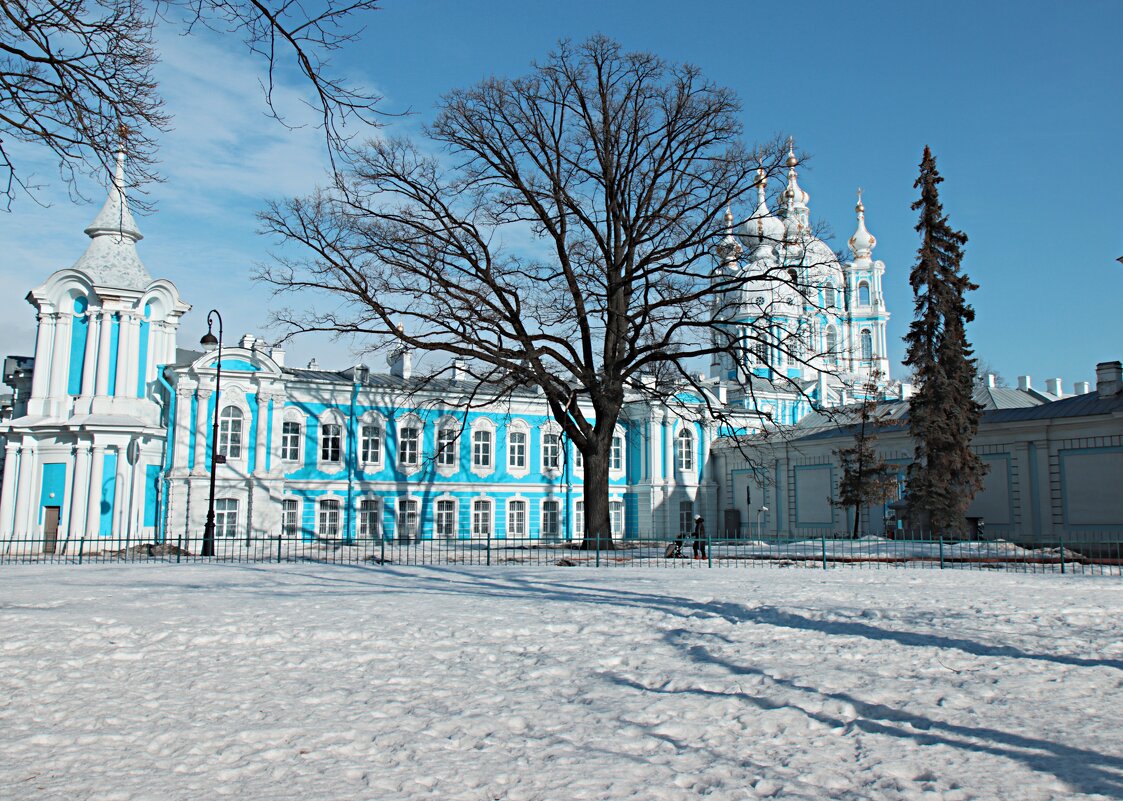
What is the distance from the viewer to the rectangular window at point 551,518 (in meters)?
41.5

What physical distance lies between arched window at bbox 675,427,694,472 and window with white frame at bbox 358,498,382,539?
1376 cm

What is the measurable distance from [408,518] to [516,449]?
18.6ft

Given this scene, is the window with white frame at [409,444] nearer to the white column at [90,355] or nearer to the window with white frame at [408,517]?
the window with white frame at [408,517]

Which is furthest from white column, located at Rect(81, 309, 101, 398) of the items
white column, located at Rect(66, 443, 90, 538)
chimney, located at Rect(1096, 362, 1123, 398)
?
chimney, located at Rect(1096, 362, 1123, 398)

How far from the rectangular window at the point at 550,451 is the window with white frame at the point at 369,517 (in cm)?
763

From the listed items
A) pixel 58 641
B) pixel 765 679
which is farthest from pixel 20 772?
pixel 765 679

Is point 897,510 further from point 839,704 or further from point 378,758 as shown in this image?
point 378,758

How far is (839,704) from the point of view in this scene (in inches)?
269

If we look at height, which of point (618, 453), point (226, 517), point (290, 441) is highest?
point (618, 453)

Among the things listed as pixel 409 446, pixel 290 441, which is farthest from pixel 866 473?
pixel 290 441

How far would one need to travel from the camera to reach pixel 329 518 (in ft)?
122

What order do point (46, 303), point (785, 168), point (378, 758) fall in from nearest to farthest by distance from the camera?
point (378, 758)
point (785, 168)
point (46, 303)

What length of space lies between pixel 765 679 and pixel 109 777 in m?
4.71

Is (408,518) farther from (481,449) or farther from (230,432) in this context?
(230,432)
